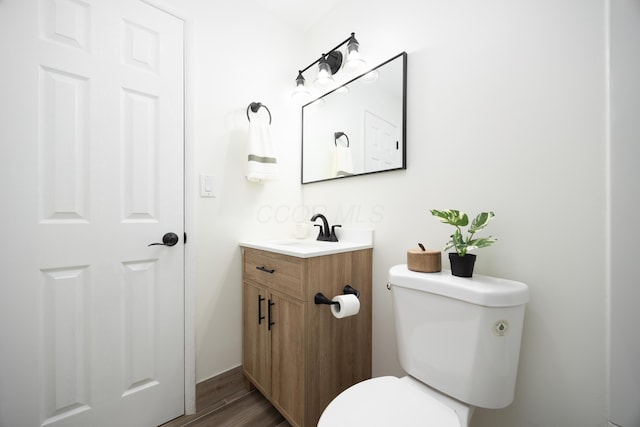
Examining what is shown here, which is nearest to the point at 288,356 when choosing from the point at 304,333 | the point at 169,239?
the point at 304,333

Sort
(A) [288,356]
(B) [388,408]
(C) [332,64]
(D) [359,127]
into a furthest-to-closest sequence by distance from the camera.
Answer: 1. (C) [332,64]
2. (D) [359,127]
3. (A) [288,356]
4. (B) [388,408]

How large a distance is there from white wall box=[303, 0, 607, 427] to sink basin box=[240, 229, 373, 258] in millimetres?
202

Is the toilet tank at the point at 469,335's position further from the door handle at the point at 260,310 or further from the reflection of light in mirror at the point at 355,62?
the reflection of light in mirror at the point at 355,62

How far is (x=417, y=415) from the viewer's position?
2.37 feet

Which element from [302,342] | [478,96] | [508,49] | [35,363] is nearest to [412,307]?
[302,342]

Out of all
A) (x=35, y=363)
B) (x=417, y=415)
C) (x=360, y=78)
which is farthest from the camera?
(x=360, y=78)

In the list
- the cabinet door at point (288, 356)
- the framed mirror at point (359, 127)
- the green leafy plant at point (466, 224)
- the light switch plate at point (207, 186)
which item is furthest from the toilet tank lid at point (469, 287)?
the light switch plate at point (207, 186)

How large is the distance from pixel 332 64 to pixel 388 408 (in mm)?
1687

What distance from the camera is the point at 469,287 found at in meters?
0.76

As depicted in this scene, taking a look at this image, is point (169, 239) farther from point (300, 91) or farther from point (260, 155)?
point (300, 91)

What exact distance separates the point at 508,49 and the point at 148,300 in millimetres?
1833

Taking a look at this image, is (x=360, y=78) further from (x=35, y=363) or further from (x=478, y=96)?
(x=35, y=363)

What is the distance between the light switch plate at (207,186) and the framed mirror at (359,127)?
2.03ft

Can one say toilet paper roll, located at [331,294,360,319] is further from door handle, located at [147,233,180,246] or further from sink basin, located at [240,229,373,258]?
door handle, located at [147,233,180,246]
